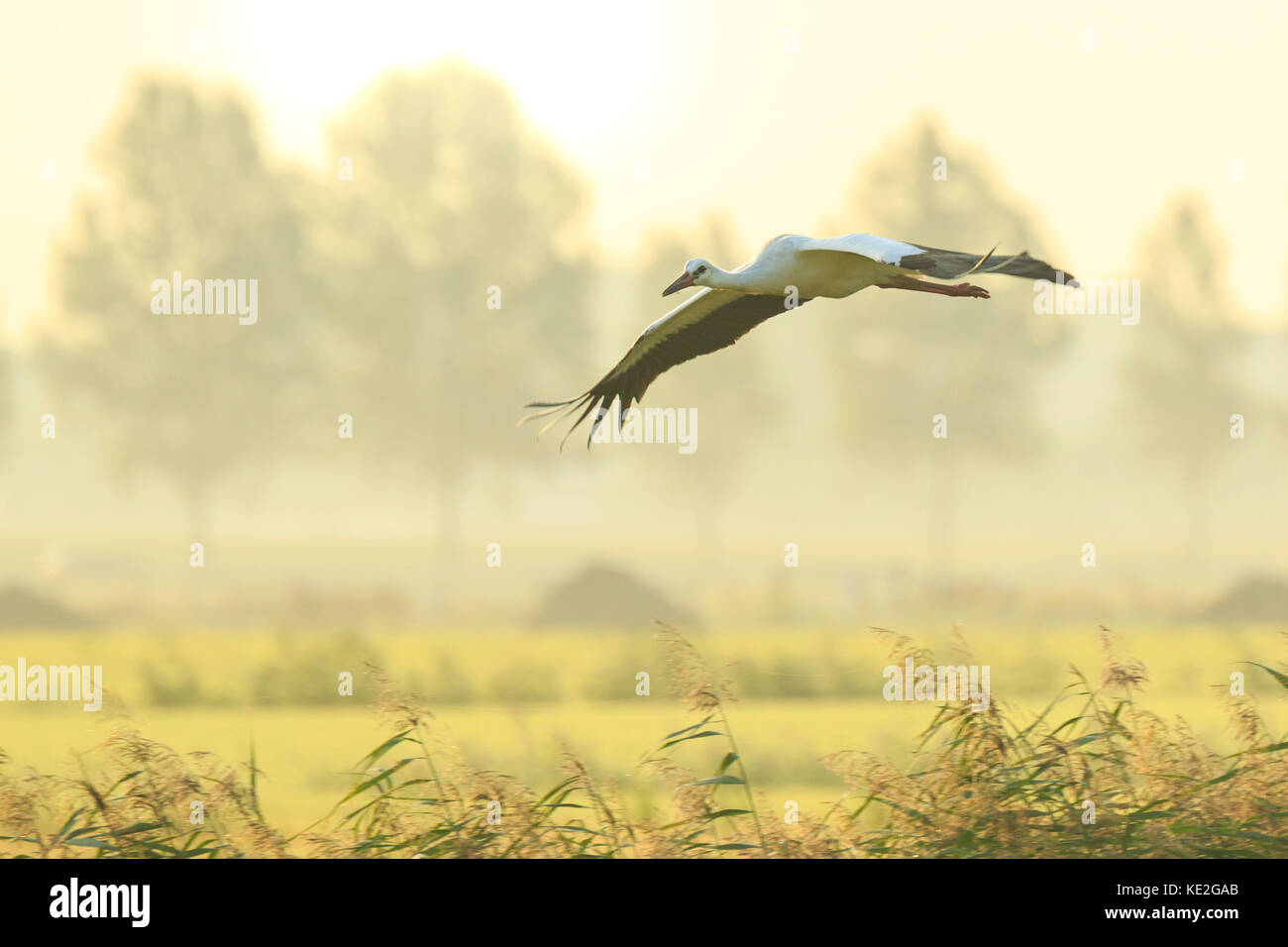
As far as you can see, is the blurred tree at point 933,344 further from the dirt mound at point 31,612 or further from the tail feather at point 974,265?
the tail feather at point 974,265

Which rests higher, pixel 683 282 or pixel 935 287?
pixel 683 282

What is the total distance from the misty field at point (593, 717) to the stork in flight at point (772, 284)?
227 centimetres

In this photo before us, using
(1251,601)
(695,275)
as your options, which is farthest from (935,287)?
(1251,601)

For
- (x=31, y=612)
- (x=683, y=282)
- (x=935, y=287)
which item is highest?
(x=683, y=282)

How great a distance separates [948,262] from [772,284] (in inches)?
77.6

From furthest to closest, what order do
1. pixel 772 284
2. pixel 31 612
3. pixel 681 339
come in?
pixel 31 612 < pixel 681 339 < pixel 772 284

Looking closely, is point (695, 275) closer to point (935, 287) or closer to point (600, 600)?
point (935, 287)

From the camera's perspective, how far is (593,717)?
19.2 meters

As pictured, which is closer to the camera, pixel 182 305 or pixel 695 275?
pixel 695 275

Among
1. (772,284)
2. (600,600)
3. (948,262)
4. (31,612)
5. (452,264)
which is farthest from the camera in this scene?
(452,264)

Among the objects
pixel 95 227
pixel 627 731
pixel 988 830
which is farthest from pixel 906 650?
pixel 95 227

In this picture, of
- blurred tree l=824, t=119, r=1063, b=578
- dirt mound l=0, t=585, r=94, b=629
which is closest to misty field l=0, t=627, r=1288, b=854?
dirt mound l=0, t=585, r=94, b=629

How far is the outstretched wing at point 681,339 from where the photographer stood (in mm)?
10711

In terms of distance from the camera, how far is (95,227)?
3406 cm
